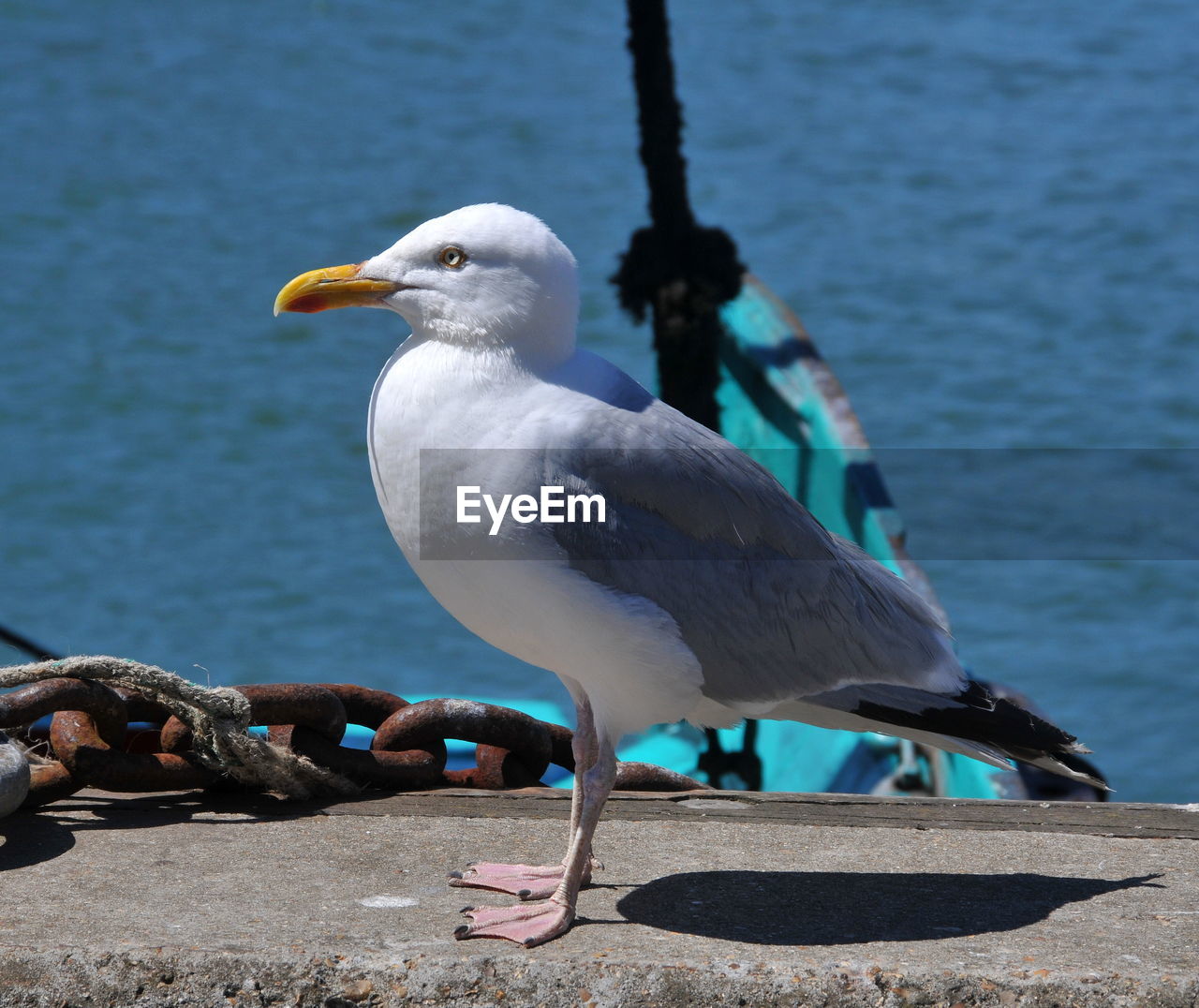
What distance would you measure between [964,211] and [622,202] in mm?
5490

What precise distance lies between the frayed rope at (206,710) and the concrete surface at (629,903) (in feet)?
0.35

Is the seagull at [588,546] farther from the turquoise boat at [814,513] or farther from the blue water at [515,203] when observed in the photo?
the blue water at [515,203]

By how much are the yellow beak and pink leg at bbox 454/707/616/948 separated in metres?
0.92

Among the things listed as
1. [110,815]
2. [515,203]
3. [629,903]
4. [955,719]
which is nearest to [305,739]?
[110,815]

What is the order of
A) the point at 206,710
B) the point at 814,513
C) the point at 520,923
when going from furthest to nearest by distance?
the point at 814,513 < the point at 206,710 < the point at 520,923

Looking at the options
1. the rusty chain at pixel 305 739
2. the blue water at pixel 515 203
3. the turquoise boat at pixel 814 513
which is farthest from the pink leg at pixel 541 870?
the blue water at pixel 515 203

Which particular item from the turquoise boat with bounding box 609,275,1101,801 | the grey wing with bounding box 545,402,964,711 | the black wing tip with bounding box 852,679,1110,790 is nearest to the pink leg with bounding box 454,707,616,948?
the grey wing with bounding box 545,402,964,711

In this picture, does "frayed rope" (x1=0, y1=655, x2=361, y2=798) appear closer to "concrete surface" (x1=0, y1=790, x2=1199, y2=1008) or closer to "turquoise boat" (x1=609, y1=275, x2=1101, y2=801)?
"concrete surface" (x1=0, y1=790, x2=1199, y2=1008)

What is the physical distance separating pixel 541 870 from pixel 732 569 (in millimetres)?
692

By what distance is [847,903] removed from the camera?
2854 mm

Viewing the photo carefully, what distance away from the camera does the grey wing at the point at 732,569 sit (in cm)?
272

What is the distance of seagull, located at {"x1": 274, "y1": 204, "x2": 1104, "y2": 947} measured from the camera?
8.73ft

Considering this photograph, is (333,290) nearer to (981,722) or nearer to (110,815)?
(110,815)

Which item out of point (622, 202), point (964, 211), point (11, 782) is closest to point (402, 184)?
point (622, 202)
